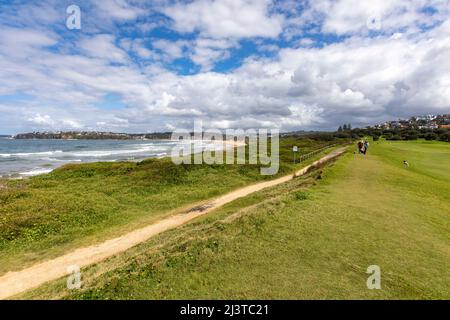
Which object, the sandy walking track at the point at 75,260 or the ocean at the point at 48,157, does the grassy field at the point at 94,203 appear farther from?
the ocean at the point at 48,157

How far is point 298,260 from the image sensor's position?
8359 millimetres

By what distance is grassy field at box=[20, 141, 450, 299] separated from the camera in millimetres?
7094

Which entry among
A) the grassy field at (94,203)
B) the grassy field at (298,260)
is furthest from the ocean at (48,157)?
the grassy field at (298,260)

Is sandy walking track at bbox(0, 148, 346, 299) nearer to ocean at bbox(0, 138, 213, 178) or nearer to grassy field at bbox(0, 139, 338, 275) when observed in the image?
grassy field at bbox(0, 139, 338, 275)

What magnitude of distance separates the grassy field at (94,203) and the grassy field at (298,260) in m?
5.86

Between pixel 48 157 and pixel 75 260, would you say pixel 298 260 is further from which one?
pixel 48 157

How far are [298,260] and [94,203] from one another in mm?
18152

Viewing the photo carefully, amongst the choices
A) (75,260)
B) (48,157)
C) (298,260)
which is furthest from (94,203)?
(48,157)

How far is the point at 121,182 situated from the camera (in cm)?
3083

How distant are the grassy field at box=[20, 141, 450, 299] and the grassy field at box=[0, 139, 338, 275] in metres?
5.86

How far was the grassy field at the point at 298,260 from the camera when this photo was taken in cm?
709

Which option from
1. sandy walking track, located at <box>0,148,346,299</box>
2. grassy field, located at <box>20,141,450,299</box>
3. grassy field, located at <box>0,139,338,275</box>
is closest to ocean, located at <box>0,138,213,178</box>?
grassy field, located at <box>0,139,338,275</box>

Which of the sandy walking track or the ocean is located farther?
the ocean
